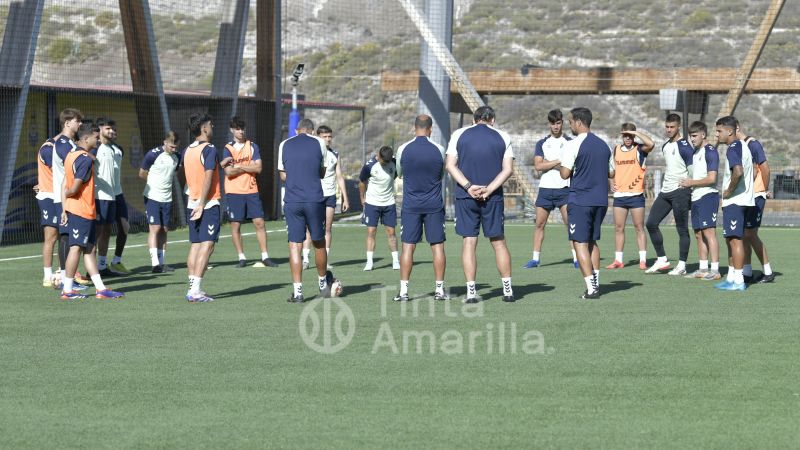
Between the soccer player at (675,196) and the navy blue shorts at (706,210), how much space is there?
22.2 inches

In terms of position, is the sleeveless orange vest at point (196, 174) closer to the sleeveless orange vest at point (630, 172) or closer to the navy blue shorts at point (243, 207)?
the navy blue shorts at point (243, 207)

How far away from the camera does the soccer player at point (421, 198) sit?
11672mm

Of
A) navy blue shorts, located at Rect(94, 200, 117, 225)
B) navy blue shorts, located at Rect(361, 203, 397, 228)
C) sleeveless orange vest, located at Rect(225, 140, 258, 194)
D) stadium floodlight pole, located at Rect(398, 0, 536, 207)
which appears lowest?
navy blue shorts, located at Rect(361, 203, 397, 228)

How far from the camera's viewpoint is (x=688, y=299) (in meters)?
12.2

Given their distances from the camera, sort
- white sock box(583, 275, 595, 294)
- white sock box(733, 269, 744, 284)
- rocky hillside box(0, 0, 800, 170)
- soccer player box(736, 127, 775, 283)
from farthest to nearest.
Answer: rocky hillside box(0, 0, 800, 170)
soccer player box(736, 127, 775, 283)
white sock box(733, 269, 744, 284)
white sock box(583, 275, 595, 294)

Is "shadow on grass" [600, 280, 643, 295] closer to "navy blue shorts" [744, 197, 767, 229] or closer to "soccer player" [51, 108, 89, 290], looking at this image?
"navy blue shorts" [744, 197, 767, 229]

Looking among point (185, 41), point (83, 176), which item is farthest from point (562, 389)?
point (185, 41)

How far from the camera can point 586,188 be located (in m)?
12.3

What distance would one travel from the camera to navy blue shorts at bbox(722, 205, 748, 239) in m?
12.7

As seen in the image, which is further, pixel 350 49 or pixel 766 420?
pixel 350 49

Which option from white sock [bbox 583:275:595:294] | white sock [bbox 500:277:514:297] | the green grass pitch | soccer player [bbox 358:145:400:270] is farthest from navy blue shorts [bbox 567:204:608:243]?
soccer player [bbox 358:145:400:270]

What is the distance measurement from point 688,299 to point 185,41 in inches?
2230

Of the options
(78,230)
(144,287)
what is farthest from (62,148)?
(144,287)

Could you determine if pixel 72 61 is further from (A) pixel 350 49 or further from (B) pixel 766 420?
(B) pixel 766 420
